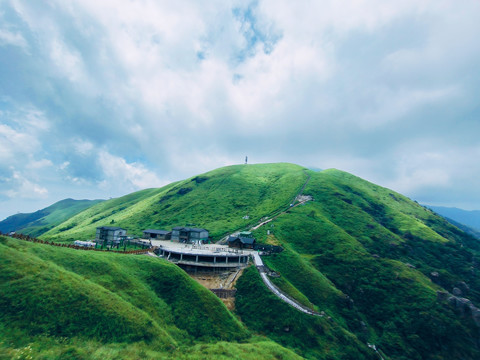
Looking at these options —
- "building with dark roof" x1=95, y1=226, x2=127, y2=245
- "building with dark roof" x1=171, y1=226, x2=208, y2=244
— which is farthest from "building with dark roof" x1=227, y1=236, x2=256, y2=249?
"building with dark roof" x1=95, y1=226, x2=127, y2=245

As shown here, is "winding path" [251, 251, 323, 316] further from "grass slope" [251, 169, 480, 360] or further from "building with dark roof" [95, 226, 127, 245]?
"building with dark roof" [95, 226, 127, 245]

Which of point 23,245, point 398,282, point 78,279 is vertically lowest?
point 398,282

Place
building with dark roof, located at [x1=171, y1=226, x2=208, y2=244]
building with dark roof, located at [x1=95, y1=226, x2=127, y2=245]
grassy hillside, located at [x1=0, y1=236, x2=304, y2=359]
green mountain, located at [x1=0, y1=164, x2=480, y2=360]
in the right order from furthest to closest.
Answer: building with dark roof, located at [x1=171, y1=226, x2=208, y2=244], building with dark roof, located at [x1=95, y1=226, x2=127, y2=245], green mountain, located at [x1=0, y1=164, x2=480, y2=360], grassy hillside, located at [x1=0, y1=236, x2=304, y2=359]

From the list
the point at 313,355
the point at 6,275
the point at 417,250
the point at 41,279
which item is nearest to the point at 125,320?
the point at 41,279

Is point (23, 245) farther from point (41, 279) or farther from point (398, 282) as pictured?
point (398, 282)

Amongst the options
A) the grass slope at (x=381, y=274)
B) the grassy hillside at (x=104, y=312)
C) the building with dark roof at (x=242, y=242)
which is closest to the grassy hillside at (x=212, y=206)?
the building with dark roof at (x=242, y=242)

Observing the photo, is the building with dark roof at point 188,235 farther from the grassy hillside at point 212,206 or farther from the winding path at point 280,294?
the winding path at point 280,294
